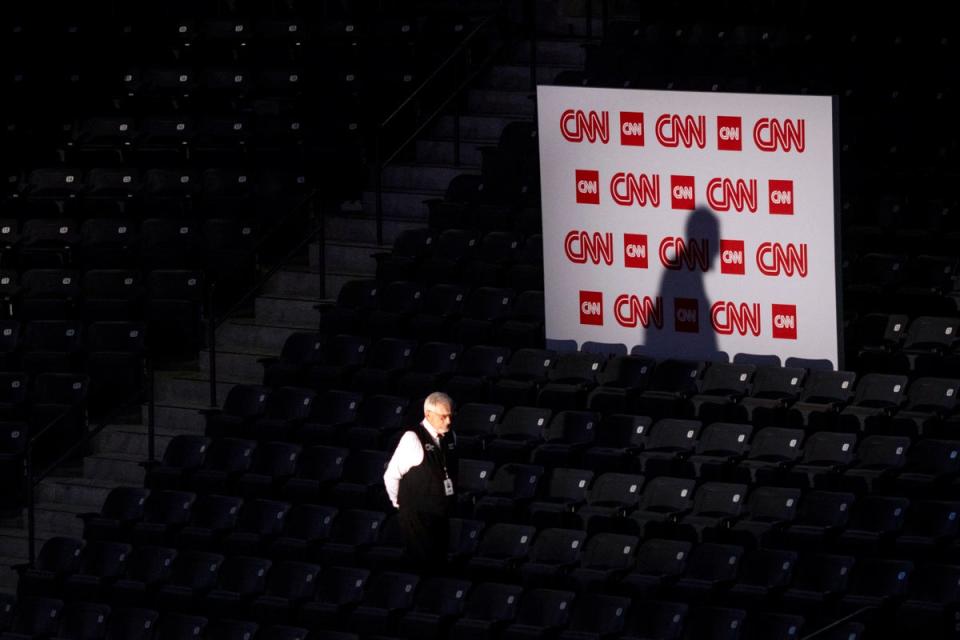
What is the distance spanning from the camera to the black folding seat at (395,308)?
16.0 meters

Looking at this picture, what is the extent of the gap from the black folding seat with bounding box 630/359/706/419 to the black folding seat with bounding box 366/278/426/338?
76.7 inches

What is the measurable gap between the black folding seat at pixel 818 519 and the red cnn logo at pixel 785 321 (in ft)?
4.50

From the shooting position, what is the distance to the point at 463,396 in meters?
15.1

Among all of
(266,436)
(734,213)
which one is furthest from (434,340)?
(734,213)

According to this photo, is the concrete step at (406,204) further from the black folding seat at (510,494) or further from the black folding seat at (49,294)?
the black folding seat at (510,494)

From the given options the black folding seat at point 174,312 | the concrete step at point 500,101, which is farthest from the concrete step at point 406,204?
the black folding seat at point 174,312

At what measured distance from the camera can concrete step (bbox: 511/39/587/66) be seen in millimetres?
18797

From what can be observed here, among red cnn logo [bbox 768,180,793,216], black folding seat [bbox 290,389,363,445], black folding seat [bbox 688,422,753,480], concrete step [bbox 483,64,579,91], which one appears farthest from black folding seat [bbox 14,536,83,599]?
concrete step [bbox 483,64,579,91]

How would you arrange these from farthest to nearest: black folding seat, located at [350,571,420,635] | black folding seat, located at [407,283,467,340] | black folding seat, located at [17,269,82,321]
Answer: black folding seat, located at [17,269,82,321], black folding seat, located at [407,283,467,340], black folding seat, located at [350,571,420,635]

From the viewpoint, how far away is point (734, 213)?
1452cm

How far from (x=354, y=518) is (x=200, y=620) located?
116 centimetres

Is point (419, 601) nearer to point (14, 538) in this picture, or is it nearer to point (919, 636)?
point (919, 636)

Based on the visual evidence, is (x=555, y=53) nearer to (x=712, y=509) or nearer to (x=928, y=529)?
(x=712, y=509)

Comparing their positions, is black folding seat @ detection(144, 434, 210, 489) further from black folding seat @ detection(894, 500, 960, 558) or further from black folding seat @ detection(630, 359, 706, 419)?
black folding seat @ detection(894, 500, 960, 558)
